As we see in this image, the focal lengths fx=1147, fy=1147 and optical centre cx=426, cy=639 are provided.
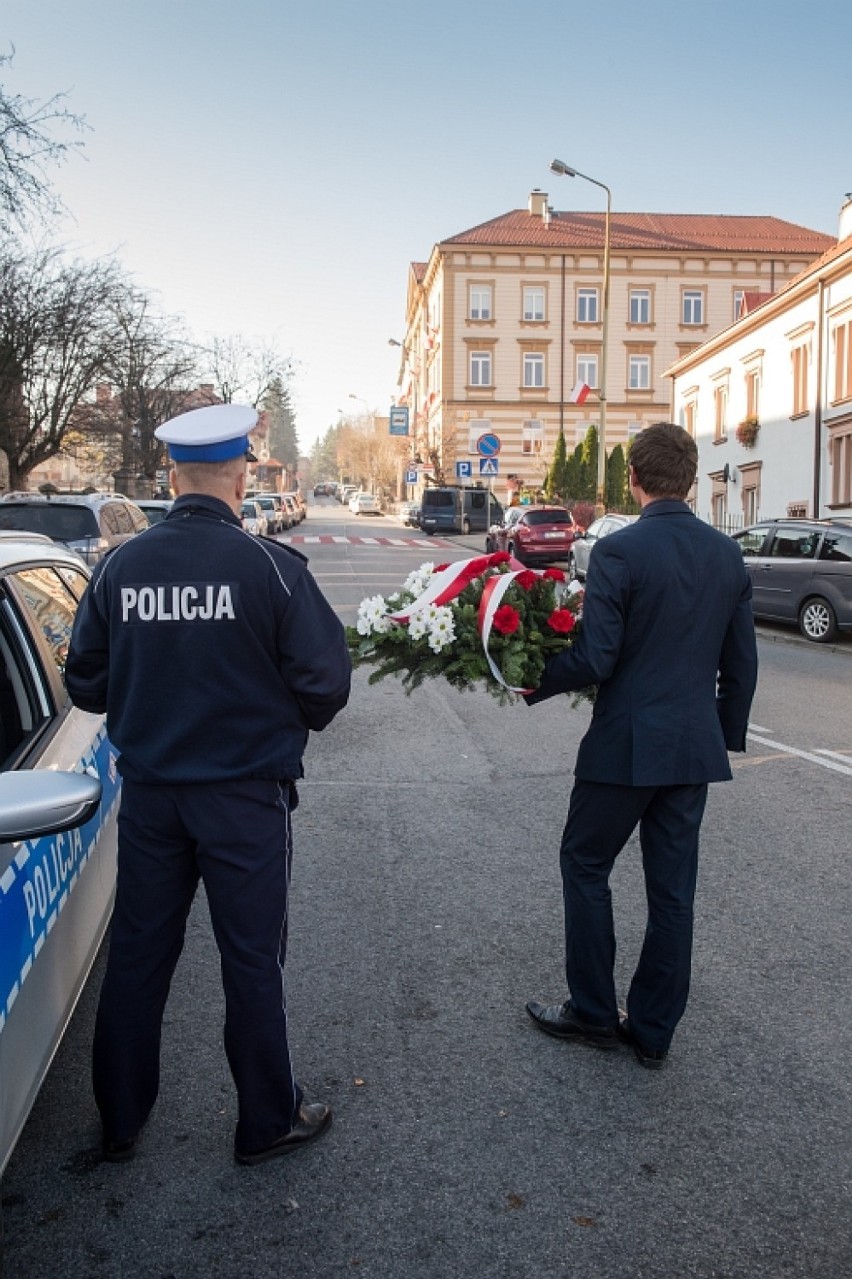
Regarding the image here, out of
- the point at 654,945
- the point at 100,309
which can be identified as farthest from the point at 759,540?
the point at 100,309

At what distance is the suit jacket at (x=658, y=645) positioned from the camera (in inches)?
135

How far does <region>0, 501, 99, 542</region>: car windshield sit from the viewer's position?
13.9 meters

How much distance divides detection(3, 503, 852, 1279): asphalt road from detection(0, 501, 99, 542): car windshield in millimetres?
9163

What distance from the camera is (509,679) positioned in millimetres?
3717

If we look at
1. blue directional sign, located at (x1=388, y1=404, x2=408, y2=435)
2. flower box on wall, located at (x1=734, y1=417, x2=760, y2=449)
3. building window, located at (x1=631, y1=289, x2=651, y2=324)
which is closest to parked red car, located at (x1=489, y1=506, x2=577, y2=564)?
flower box on wall, located at (x1=734, y1=417, x2=760, y2=449)

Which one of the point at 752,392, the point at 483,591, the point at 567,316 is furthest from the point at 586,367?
the point at 483,591

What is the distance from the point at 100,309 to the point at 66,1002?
29.8 m

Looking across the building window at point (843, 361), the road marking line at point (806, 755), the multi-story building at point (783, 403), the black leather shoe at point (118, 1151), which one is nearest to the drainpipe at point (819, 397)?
the multi-story building at point (783, 403)

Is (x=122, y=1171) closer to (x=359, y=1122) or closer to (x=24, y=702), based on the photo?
(x=359, y=1122)

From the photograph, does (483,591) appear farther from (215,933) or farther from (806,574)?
(806,574)

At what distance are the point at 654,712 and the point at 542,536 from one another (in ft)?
96.6

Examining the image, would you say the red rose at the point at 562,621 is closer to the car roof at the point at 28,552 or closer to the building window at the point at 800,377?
the car roof at the point at 28,552

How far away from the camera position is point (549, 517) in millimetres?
33188

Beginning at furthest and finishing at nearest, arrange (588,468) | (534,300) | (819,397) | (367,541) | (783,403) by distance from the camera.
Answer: (534,300), (588,468), (367,541), (783,403), (819,397)
